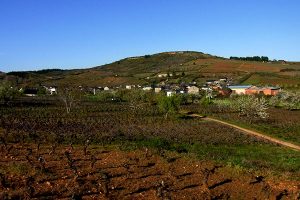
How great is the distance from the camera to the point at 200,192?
2081 centimetres

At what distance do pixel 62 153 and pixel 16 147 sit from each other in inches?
164

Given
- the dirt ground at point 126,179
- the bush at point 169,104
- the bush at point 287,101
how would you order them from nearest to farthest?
the dirt ground at point 126,179 < the bush at point 169,104 < the bush at point 287,101

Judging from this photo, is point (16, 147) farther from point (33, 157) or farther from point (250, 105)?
point (250, 105)

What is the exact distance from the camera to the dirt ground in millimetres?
19703

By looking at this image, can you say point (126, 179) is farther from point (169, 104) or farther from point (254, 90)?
point (254, 90)

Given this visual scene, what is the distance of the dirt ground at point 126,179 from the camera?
64.6 feet

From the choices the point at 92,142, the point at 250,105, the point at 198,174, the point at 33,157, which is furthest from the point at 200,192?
the point at 250,105

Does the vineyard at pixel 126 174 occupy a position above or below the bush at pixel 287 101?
above

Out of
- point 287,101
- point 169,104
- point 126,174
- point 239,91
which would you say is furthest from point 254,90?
point 126,174

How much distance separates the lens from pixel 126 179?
74.2 ft

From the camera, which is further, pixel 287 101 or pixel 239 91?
pixel 239 91

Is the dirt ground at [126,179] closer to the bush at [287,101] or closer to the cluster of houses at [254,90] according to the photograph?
the bush at [287,101]

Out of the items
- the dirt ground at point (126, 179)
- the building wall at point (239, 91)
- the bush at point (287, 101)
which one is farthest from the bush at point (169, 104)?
the building wall at point (239, 91)

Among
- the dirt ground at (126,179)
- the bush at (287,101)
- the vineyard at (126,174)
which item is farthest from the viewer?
the bush at (287,101)
